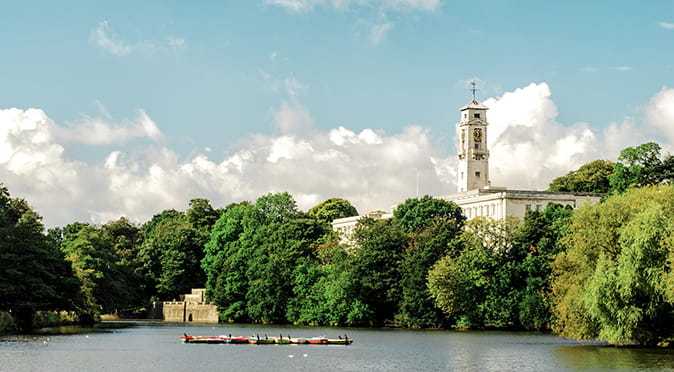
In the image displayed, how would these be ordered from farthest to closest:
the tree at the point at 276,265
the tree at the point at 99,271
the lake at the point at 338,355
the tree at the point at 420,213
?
the tree at the point at 276,265 < the tree at the point at 420,213 < the tree at the point at 99,271 < the lake at the point at 338,355

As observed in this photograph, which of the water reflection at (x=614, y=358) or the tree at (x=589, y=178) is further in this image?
the tree at (x=589, y=178)

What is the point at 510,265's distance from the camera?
10081 cm

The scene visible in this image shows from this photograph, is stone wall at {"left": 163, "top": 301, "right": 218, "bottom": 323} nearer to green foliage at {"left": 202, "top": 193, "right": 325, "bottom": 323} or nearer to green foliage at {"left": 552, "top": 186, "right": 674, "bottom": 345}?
green foliage at {"left": 202, "top": 193, "right": 325, "bottom": 323}

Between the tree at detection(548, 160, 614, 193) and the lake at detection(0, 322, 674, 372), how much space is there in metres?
65.7

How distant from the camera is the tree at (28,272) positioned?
84.3 metres

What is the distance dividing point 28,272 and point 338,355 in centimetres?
2800

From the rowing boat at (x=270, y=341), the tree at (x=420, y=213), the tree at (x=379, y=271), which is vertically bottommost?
the rowing boat at (x=270, y=341)

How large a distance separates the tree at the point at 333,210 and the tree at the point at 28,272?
288ft

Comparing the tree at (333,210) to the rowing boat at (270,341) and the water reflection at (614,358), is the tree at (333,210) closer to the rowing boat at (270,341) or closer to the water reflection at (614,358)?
the rowing boat at (270,341)

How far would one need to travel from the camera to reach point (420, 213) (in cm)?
→ 12188

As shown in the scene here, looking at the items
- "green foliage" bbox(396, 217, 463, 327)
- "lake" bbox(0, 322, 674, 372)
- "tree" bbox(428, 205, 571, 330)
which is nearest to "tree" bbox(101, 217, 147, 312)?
"green foliage" bbox(396, 217, 463, 327)

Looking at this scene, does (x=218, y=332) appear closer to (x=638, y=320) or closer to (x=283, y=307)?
(x=283, y=307)

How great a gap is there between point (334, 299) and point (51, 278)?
32.6m

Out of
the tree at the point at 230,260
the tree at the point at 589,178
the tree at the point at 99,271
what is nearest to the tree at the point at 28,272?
the tree at the point at 99,271
